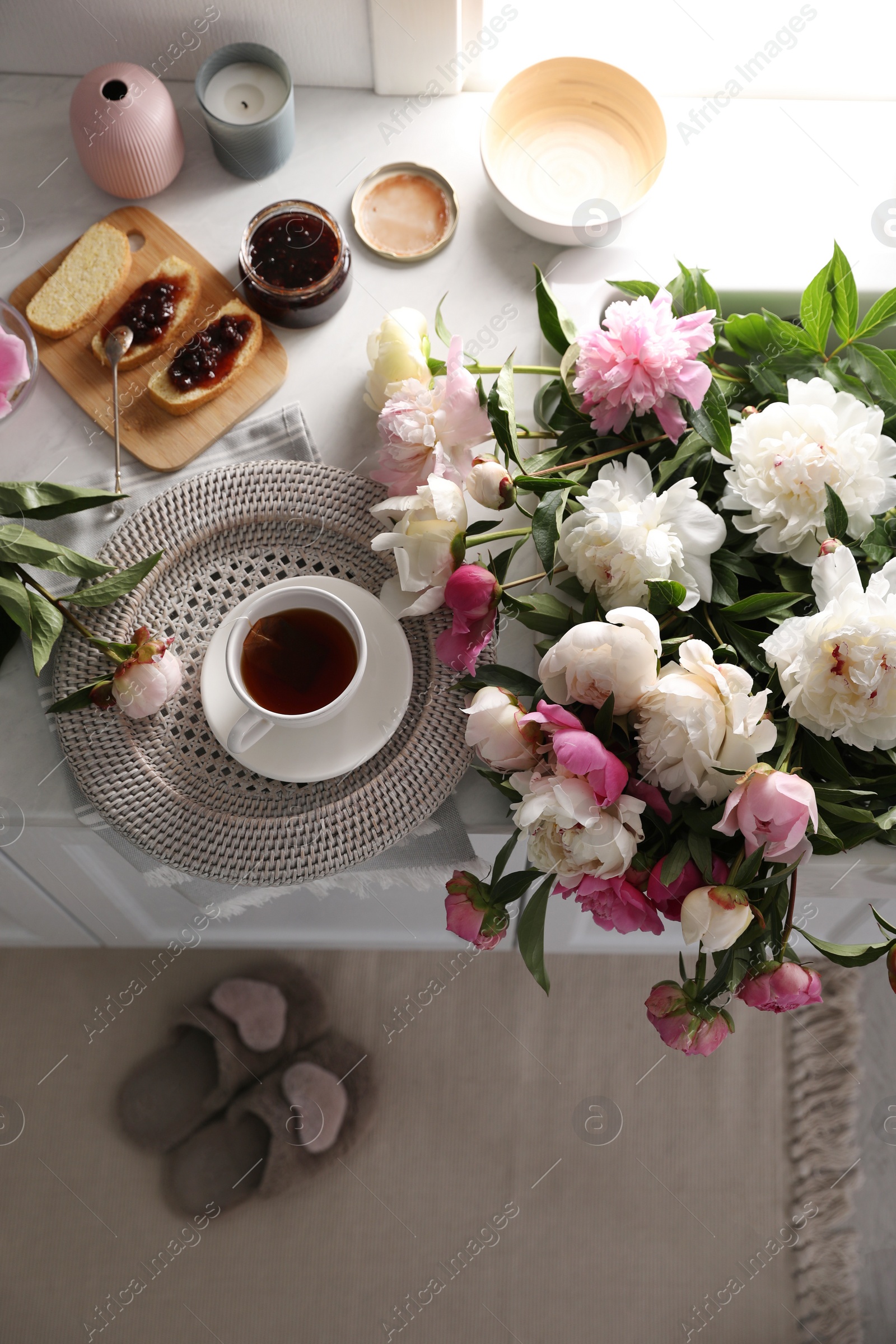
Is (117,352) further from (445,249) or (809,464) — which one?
(809,464)

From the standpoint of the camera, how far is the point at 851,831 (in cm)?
65

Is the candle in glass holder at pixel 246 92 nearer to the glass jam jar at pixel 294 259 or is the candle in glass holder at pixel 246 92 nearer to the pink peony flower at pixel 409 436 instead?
the glass jam jar at pixel 294 259

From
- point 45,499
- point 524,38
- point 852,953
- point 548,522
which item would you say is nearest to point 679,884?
point 852,953

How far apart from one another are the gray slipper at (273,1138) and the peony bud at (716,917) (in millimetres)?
990

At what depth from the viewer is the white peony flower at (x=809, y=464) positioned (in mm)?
623

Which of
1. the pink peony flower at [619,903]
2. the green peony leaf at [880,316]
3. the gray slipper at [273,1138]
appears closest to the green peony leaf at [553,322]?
the green peony leaf at [880,316]

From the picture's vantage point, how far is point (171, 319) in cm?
93

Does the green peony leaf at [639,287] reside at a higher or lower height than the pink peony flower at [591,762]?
higher

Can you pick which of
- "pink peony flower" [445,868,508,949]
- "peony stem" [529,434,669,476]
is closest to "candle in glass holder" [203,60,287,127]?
"peony stem" [529,434,669,476]

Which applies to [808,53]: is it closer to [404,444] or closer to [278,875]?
[404,444]

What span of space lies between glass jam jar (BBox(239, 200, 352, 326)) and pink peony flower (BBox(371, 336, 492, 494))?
0.27 metres

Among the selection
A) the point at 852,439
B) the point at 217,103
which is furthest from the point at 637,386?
the point at 217,103

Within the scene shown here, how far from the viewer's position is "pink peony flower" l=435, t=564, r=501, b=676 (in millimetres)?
625

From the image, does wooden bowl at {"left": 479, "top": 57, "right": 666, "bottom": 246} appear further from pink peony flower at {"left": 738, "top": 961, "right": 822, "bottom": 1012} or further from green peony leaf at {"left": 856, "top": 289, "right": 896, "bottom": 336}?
pink peony flower at {"left": 738, "top": 961, "right": 822, "bottom": 1012}
